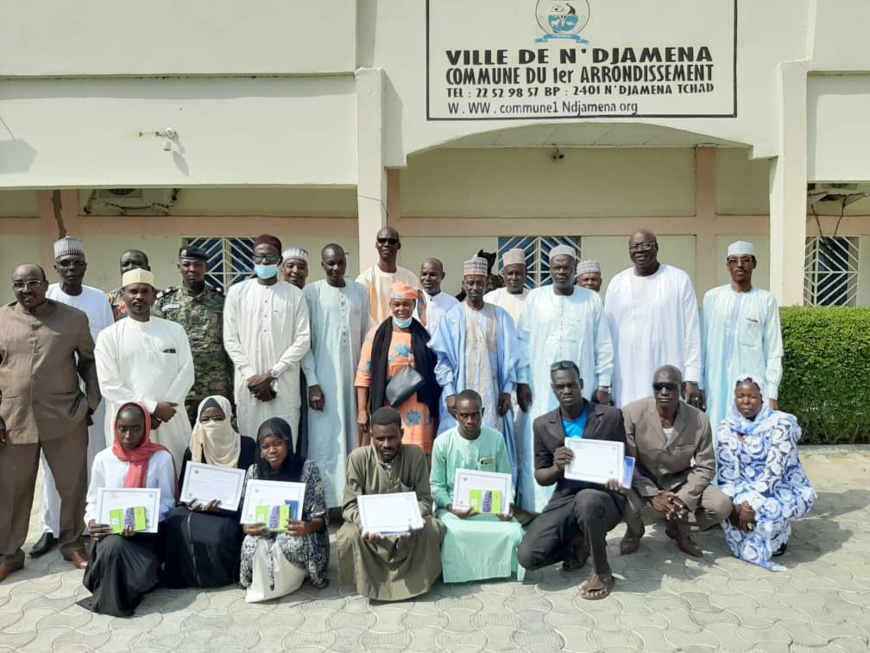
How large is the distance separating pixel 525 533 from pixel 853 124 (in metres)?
6.38

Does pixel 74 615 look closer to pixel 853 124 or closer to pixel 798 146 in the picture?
pixel 798 146

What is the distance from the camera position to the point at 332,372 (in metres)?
4.74

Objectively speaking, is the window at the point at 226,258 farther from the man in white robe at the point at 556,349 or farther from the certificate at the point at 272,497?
the certificate at the point at 272,497

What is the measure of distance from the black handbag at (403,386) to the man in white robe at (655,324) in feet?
5.30

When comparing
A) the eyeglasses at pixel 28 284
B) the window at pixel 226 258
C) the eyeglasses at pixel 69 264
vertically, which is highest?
the window at pixel 226 258

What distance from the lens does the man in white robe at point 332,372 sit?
470cm

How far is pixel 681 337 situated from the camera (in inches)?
188

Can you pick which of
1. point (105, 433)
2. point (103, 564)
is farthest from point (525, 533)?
point (105, 433)

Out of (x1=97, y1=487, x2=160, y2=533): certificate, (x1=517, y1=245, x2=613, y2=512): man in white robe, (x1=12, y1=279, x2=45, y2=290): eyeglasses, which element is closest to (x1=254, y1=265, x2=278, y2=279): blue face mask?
(x1=12, y1=279, x2=45, y2=290): eyeglasses

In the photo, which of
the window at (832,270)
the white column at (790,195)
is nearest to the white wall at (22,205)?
the white column at (790,195)

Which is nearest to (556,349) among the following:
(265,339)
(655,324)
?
(655,324)

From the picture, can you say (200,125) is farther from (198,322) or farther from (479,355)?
(479,355)

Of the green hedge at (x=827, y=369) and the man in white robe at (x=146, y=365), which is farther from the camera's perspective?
the green hedge at (x=827, y=369)

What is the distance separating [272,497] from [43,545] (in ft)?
5.96
